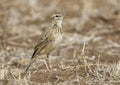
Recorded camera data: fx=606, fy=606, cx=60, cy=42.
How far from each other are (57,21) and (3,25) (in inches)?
171

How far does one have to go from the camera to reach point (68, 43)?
1410 centimetres

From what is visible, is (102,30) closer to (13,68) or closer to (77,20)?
(77,20)

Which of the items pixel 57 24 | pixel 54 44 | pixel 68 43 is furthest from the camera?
pixel 68 43

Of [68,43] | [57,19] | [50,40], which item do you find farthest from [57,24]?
[68,43]

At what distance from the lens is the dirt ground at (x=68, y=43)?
10.6 m

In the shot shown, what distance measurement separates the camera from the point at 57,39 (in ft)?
37.1

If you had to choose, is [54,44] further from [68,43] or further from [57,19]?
[68,43]

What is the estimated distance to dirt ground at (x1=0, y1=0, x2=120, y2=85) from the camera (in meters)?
10.6

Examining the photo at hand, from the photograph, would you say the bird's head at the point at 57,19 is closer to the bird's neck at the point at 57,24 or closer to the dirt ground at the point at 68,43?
the bird's neck at the point at 57,24

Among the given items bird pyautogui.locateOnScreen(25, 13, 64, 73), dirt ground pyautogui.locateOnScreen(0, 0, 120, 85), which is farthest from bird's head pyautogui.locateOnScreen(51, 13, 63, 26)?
dirt ground pyautogui.locateOnScreen(0, 0, 120, 85)

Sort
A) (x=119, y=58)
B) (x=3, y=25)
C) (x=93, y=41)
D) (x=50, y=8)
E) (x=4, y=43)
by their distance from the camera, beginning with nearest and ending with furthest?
(x=119, y=58) → (x=4, y=43) → (x=93, y=41) → (x=3, y=25) → (x=50, y=8)

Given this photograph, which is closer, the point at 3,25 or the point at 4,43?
the point at 4,43

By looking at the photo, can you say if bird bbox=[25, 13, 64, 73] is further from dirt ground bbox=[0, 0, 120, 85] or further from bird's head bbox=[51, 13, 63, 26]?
dirt ground bbox=[0, 0, 120, 85]

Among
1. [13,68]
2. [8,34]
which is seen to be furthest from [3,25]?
[13,68]
